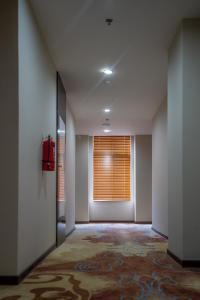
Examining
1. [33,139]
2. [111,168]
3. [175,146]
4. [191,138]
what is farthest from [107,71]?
[111,168]

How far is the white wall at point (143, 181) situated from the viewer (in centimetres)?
1455

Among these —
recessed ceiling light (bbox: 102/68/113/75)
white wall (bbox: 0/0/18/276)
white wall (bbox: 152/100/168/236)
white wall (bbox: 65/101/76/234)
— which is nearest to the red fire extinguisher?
white wall (bbox: 0/0/18/276)

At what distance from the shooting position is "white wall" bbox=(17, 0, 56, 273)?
173 inches

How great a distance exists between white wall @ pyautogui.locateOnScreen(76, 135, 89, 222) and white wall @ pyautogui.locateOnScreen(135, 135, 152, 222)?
5.82 feet

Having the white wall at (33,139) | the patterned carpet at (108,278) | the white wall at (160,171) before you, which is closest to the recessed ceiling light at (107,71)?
the white wall at (33,139)

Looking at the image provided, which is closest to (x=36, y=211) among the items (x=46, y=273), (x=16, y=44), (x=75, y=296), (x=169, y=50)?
(x=46, y=273)

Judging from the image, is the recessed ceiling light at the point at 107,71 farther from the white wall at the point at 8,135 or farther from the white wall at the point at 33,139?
the white wall at the point at 8,135

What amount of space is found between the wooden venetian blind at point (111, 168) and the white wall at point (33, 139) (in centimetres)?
861

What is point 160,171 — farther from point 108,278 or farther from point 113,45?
point 108,278

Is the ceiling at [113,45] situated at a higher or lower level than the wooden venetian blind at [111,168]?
higher

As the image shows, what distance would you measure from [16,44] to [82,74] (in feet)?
12.5

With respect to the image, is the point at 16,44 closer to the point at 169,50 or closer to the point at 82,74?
the point at 169,50

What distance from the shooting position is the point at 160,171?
991 centimetres

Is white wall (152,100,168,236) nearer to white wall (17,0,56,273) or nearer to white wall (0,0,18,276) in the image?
white wall (17,0,56,273)
